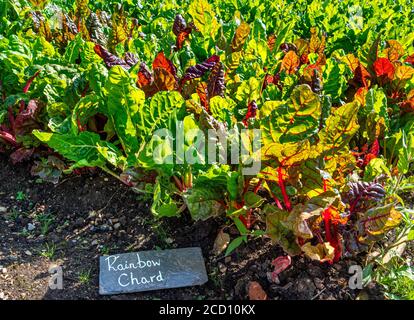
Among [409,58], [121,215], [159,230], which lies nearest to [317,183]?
[159,230]

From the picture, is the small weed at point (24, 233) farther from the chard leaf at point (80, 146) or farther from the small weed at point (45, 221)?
the chard leaf at point (80, 146)

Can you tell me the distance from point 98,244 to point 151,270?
1.17ft

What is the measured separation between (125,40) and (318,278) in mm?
1950

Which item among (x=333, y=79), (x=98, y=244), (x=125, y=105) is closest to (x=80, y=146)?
(x=125, y=105)

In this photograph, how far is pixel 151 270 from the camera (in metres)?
2.23

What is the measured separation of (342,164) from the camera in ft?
7.15

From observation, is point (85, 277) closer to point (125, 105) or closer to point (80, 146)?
point (80, 146)

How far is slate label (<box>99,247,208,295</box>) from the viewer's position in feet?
7.13

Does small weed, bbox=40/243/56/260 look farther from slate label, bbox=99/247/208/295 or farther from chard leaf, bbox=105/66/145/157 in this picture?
chard leaf, bbox=105/66/145/157

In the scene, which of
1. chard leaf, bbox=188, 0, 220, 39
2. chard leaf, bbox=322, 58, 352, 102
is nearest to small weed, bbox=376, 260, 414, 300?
chard leaf, bbox=322, 58, 352, 102

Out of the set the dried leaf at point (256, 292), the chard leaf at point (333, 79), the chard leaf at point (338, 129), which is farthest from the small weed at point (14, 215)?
the chard leaf at point (333, 79)

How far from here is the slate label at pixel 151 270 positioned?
2.17 m

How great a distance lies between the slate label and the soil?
0.04 meters

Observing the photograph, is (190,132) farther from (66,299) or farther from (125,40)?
(125,40)
